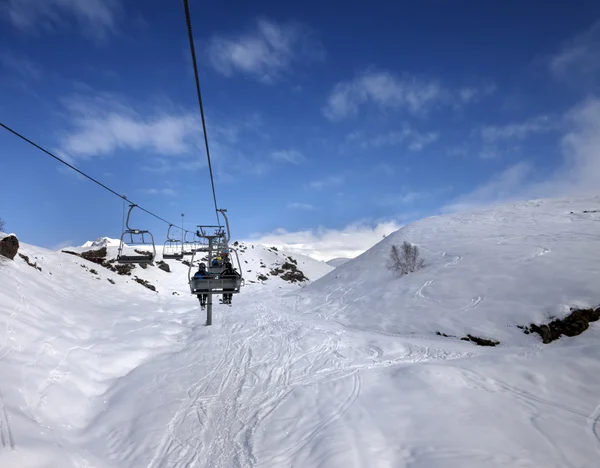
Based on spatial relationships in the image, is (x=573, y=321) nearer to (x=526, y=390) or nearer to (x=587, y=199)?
(x=526, y=390)

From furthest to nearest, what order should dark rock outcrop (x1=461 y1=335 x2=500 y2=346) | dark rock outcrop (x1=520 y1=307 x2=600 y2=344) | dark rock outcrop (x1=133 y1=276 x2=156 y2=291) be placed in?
dark rock outcrop (x1=133 y1=276 x2=156 y2=291)
dark rock outcrop (x1=461 y1=335 x2=500 y2=346)
dark rock outcrop (x1=520 y1=307 x2=600 y2=344)

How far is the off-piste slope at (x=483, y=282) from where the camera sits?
40.2 ft

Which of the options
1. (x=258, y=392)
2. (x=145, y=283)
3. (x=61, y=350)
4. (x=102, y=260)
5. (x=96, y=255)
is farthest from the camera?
(x=145, y=283)

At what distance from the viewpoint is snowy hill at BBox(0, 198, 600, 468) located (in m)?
5.32

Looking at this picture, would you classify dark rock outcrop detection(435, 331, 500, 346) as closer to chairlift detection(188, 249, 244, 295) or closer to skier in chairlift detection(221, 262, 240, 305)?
chairlift detection(188, 249, 244, 295)

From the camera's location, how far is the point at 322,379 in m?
8.27

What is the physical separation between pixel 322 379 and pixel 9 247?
57.2 feet

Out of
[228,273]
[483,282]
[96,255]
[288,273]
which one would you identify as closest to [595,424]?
[483,282]

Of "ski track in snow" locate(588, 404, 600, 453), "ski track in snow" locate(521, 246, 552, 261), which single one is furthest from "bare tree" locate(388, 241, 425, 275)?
"ski track in snow" locate(588, 404, 600, 453)

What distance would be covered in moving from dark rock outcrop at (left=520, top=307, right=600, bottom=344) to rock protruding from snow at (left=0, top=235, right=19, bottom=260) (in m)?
24.1

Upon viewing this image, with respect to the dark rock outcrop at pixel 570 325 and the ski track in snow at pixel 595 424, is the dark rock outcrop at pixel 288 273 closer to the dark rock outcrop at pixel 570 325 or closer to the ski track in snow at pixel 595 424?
the dark rock outcrop at pixel 570 325

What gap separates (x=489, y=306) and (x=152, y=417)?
13.9 m

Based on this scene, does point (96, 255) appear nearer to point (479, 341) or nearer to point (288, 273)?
point (288, 273)

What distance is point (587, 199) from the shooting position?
1324 inches
